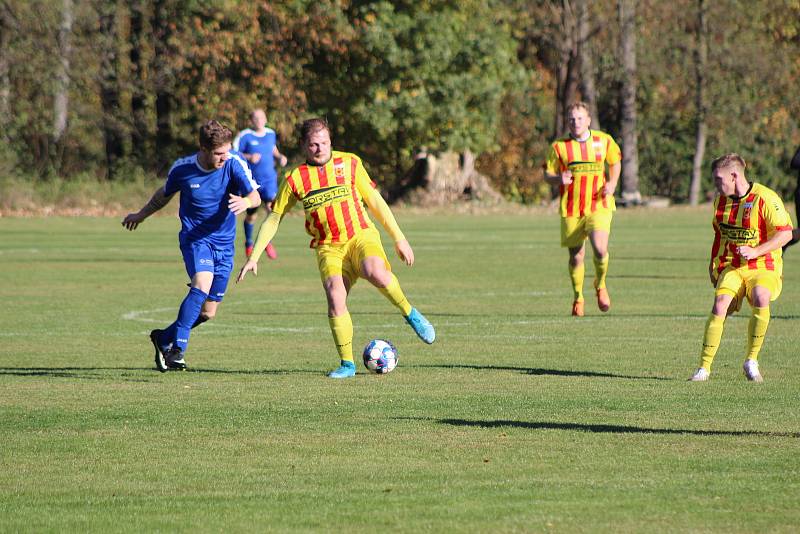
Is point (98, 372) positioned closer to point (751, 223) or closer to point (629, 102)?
point (751, 223)

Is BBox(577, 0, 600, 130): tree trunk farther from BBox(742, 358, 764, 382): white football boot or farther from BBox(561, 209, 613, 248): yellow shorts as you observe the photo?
BBox(742, 358, 764, 382): white football boot

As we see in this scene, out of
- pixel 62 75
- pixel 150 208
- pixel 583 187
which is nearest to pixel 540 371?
pixel 150 208

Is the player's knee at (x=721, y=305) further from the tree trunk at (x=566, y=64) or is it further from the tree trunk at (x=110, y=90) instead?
the tree trunk at (x=566, y=64)

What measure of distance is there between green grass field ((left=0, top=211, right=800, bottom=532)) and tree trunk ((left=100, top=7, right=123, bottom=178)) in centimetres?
3007

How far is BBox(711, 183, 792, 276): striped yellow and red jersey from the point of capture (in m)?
10.1

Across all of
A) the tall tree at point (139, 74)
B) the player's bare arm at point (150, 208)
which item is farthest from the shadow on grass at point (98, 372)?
the tall tree at point (139, 74)

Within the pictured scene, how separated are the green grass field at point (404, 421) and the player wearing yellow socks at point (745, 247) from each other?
29 cm

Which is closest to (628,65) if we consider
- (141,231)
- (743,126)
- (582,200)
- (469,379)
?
(743,126)

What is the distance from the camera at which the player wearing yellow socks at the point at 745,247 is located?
10.1 meters

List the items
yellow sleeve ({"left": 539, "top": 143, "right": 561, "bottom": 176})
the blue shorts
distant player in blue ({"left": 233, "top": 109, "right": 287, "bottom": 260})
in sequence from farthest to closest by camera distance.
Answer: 1. distant player in blue ({"left": 233, "top": 109, "right": 287, "bottom": 260})
2. yellow sleeve ({"left": 539, "top": 143, "right": 561, "bottom": 176})
3. the blue shorts

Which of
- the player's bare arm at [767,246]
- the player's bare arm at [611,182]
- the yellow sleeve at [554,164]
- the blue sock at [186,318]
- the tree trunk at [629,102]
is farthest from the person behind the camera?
the tree trunk at [629,102]

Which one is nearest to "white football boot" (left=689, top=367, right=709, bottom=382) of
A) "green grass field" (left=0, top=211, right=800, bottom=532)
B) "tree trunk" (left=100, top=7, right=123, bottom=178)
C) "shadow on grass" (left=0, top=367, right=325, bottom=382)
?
"green grass field" (left=0, top=211, right=800, bottom=532)

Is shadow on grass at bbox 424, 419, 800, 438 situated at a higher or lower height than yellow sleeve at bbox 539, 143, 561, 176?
lower

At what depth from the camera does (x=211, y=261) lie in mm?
11406
